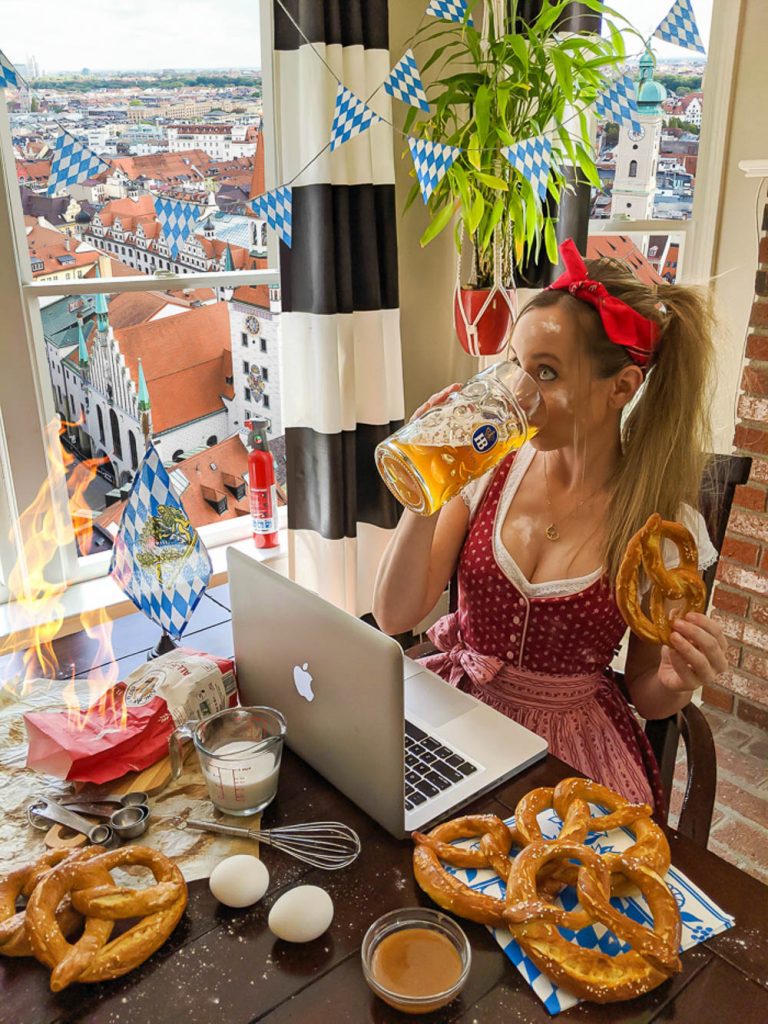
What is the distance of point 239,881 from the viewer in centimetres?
81

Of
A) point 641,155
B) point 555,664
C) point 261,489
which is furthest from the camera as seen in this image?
point 641,155

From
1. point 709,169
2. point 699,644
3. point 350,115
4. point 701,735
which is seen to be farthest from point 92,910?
point 709,169

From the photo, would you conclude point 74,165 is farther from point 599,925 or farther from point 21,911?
point 599,925

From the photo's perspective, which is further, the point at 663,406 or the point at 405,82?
the point at 405,82

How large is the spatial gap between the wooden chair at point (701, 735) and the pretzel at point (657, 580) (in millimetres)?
172

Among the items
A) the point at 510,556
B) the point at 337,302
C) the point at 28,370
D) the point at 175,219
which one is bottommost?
the point at 510,556

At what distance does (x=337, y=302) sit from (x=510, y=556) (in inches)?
34.0

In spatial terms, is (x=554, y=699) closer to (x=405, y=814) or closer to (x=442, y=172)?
(x=405, y=814)

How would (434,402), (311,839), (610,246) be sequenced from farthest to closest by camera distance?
(610,246)
(434,402)
(311,839)

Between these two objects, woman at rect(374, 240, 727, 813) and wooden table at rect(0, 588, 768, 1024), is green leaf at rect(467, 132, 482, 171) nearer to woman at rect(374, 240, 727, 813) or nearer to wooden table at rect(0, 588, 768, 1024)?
woman at rect(374, 240, 727, 813)

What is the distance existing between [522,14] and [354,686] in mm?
1897

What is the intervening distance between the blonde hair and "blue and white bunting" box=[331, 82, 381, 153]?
22.8 inches

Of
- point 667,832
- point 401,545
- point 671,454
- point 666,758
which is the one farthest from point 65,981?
point 671,454

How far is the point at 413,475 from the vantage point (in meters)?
1.05
